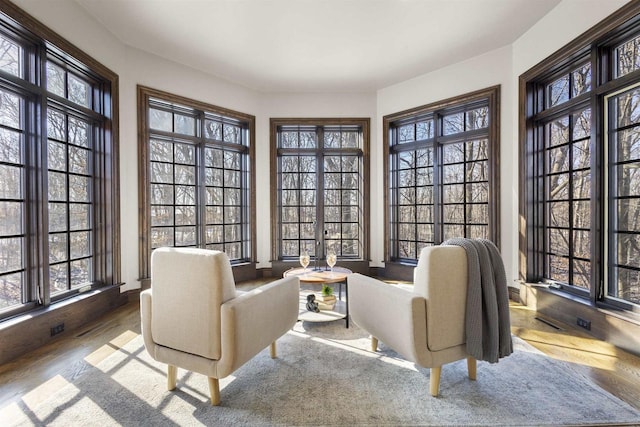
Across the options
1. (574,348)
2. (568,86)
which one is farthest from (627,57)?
(574,348)

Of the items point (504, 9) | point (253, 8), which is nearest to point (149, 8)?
point (253, 8)

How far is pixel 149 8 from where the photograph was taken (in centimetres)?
302

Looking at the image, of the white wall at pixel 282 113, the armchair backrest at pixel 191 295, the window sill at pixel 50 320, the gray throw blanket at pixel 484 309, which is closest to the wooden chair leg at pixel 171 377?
the armchair backrest at pixel 191 295

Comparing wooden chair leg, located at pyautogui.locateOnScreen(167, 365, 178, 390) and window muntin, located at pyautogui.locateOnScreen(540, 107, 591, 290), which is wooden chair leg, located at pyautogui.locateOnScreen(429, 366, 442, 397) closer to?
wooden chair leg, located at pyautogui.locateOnScreen(167, 365, 178, 390)

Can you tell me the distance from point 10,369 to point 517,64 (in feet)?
18.4

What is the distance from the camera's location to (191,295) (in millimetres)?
1684

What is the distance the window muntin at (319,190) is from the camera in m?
5.14

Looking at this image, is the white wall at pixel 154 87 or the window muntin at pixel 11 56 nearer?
the window muntin at pixel 11 56

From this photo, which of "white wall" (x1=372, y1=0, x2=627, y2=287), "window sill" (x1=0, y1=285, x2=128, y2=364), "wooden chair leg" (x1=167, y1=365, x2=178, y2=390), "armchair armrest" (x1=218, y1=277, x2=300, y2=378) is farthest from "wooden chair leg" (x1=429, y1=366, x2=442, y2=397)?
"window sill" (x1=0, y1=285, x2=128, y2=364)

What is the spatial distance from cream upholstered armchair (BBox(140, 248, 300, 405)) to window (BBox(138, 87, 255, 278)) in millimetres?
2412

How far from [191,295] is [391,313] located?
3.98ft

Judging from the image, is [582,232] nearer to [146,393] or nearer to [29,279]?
[146,393]

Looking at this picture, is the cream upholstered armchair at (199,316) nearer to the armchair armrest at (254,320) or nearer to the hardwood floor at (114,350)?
the armchair armrest at (254,320)

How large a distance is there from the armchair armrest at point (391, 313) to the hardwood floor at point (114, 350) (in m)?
1.32
